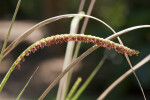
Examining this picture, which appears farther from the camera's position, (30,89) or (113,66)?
(30,89)

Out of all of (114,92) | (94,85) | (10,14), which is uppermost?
(10,14)

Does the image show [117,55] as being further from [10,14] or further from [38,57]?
[10,14]

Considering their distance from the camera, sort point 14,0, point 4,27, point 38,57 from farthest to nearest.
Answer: point 14,0 < point 4,27 < point 38,57

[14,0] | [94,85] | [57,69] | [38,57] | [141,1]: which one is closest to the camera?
[94,85]

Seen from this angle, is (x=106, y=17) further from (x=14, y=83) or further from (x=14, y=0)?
(x=14, y=0)

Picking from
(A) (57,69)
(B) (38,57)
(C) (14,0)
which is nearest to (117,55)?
(A) (57,69)

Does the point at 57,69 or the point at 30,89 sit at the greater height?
the point at 57,69

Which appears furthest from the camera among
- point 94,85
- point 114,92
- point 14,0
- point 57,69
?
point 14,0

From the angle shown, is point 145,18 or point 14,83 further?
point 14,83

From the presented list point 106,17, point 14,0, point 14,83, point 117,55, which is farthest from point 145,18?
point 14,0
